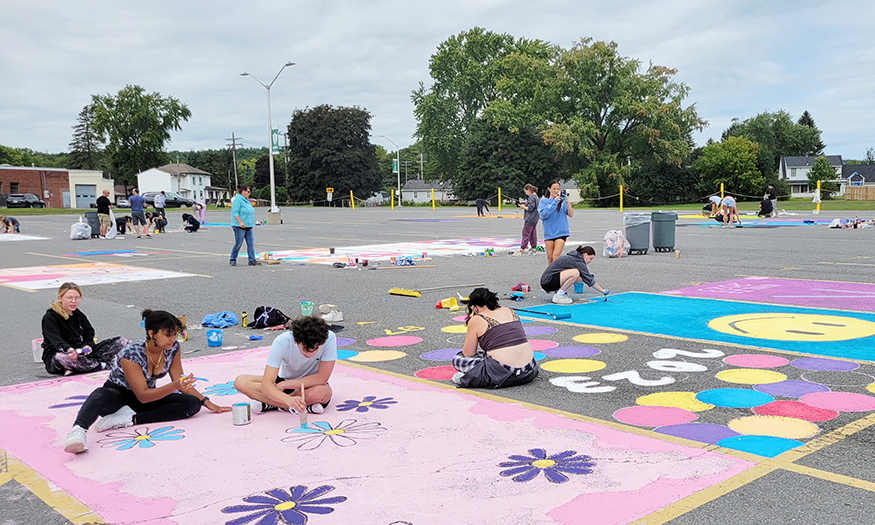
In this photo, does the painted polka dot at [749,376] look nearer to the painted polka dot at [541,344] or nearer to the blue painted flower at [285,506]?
the painted polka dot at [541,344]

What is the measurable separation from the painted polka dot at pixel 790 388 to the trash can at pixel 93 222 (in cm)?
2753

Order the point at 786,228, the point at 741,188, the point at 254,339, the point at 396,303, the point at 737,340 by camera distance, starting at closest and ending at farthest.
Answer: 1. the point at 737,340
2. the point at 254,339
3. the point at 396,303
4. the point at 786,228
5. the point at 741,188

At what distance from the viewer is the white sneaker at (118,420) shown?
5277 mm

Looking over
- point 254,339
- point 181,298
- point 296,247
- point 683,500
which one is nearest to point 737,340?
point 683,500

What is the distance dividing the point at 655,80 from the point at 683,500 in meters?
64.9

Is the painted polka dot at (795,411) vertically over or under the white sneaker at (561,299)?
under

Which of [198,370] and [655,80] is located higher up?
[655,80]

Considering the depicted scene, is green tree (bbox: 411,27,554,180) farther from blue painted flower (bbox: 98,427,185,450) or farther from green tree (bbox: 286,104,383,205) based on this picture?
blue painted flower (bbox: 98,427,185,450)

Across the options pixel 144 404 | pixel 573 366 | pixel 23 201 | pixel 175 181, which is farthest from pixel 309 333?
pixel 175 181

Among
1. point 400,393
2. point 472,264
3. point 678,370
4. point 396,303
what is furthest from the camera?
point 472,264

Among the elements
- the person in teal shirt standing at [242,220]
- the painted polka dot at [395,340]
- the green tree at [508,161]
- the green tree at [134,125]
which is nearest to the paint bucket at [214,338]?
Answer: the painted polka dot at [395,340]

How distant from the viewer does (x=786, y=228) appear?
2603 cm

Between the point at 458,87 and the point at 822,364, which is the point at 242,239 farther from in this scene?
the point at 458,87

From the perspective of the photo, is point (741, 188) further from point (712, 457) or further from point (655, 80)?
point (712, 457)
